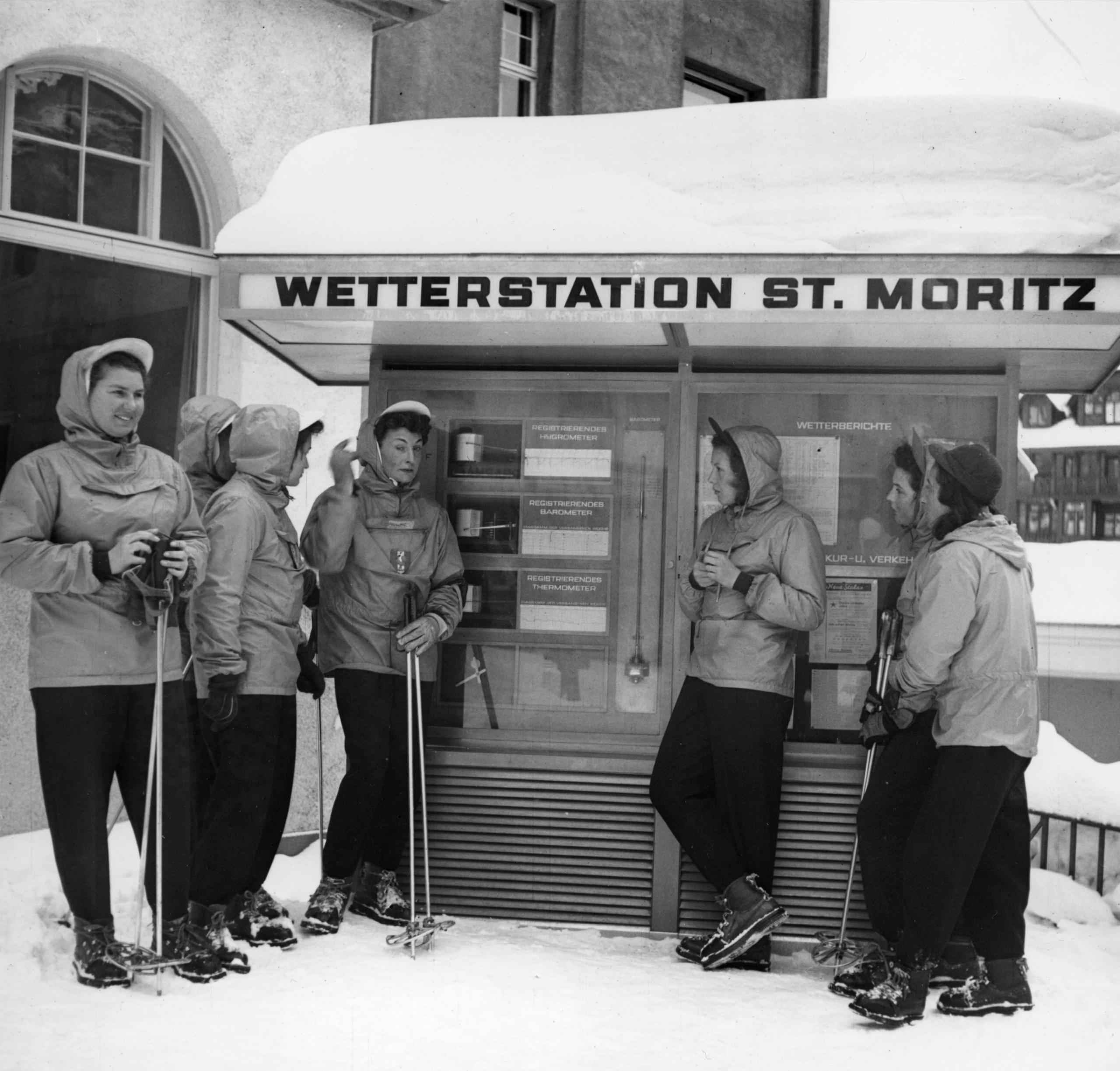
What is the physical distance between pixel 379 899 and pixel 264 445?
1827 millimetres

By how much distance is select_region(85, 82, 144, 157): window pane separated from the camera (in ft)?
21.0

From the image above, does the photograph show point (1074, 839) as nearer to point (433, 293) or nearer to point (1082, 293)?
point (1082, 293)

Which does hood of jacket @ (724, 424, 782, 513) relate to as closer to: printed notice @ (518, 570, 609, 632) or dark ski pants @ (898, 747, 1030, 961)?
printed notice @ (518, 570, 609, 632)

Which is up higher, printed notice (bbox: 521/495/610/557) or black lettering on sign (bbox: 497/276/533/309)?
black lettering on sign (bbox: 497/276/533/309)

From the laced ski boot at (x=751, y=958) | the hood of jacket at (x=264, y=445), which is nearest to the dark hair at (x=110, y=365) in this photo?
the hood of jacket at (x=264, y=445)

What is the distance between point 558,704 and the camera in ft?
18.3

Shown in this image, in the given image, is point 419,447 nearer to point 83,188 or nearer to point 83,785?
point 83,785

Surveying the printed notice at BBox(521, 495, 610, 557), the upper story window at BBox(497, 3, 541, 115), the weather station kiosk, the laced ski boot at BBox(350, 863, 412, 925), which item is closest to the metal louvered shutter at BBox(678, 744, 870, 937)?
the weather station kiosk

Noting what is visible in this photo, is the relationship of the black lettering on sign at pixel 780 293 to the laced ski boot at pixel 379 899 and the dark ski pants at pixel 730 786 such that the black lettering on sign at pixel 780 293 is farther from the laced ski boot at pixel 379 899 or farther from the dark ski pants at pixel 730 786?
the laced ski boot at pixel 379 899

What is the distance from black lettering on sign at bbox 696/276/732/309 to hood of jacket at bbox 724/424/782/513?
0.57 metres

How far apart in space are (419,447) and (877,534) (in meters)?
1.96

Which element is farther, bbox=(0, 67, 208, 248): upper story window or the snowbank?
bbox=(0, 67, 208, 248): upper story window

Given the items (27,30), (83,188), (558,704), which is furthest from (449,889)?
(27,30)

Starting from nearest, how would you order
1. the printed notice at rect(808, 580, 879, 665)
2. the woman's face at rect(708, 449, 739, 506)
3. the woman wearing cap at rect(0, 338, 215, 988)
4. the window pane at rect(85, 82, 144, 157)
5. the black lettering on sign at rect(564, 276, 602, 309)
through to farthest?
the woman wearing cap at rect(0, 338, 215, 988) → the black lettering on sign at rect(564, 276, 602, 309) → the woman's face at rect(708, 449, 739, 506) → the printed notice at rect(808, 580, 879, 665) → the window pane at rect(85, 82, 144, 157)
